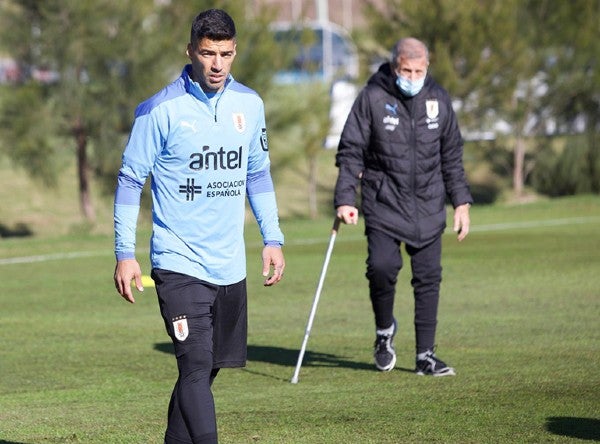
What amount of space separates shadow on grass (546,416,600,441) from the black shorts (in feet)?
6.09

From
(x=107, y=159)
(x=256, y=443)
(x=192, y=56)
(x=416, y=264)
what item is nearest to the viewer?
(x=192, y=56)

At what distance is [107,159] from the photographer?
28828 mm

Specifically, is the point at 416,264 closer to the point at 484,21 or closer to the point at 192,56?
the point at 192,56

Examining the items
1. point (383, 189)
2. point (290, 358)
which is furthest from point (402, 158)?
point (290, 358)

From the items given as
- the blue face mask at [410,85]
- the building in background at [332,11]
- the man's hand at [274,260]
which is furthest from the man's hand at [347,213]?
the building in background at [332,11]

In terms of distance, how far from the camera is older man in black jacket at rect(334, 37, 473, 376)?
32.0 ft

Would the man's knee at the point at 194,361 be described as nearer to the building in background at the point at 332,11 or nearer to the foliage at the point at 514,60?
the foliage at the point at 514,60

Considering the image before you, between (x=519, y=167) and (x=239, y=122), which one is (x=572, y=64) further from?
(x=239, y=122)

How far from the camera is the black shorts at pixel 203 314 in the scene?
21.1 ft

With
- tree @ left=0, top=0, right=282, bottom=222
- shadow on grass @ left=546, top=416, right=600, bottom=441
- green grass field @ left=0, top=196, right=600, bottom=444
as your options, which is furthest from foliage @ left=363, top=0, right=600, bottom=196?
shadow on grass @ left=546, top=416, right=600, bottom=441

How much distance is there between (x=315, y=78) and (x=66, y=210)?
19.7 ft

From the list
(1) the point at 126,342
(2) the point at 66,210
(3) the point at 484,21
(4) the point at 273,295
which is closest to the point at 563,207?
(3) the point at 484,21

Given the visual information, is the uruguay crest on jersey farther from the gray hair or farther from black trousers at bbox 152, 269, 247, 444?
the gray hair

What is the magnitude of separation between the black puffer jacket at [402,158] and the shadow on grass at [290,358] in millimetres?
1051
